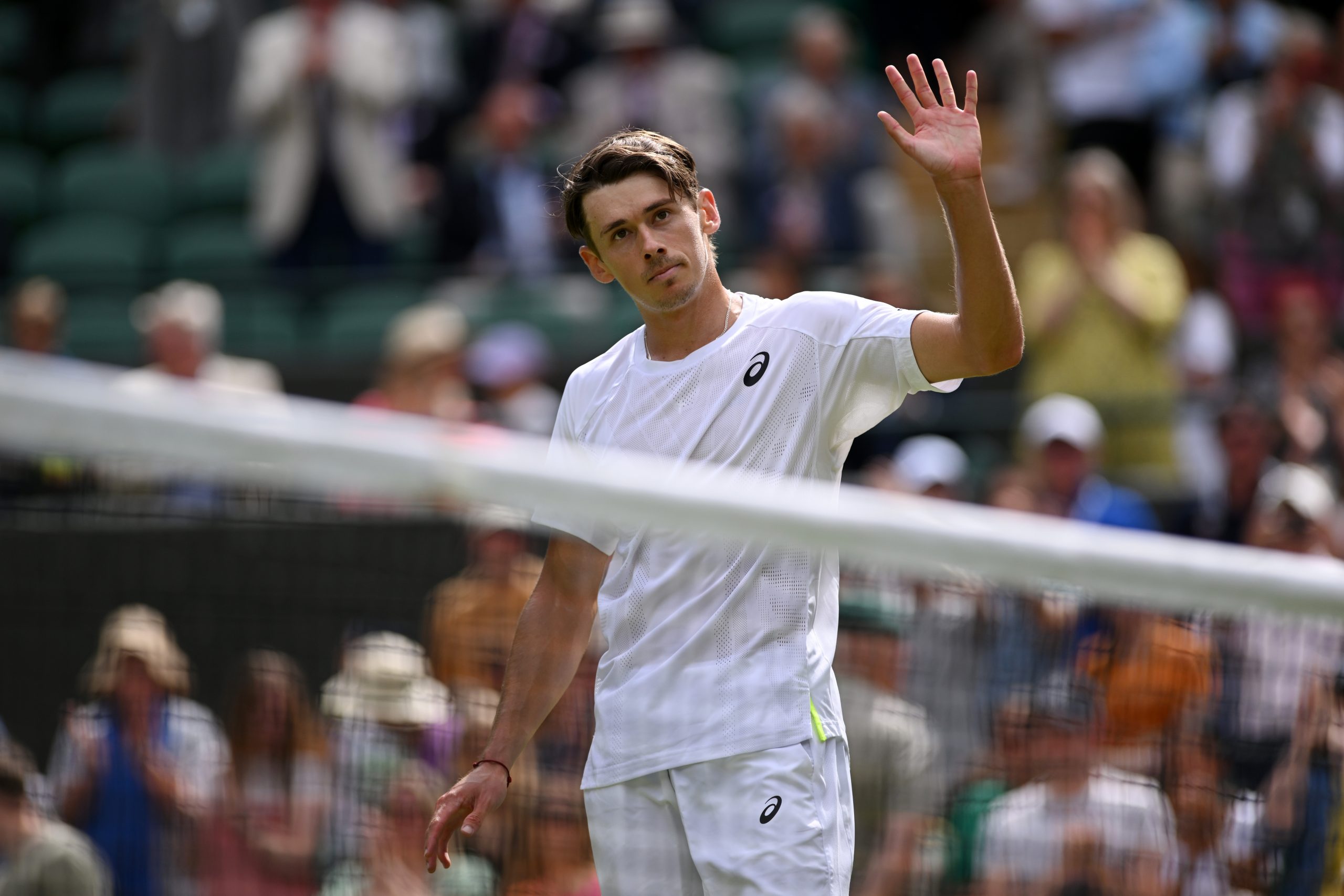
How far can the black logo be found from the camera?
3.71 m

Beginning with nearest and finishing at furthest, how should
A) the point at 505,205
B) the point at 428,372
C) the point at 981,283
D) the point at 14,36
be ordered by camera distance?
the point at 981,283 < the point at 428,372 < the point at 505,205 < the point at 14,36

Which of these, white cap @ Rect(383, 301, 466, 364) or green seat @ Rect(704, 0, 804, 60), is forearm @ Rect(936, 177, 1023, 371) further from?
green seat @ Rect(704, 0, 804, 60)

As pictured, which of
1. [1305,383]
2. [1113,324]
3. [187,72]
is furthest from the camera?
[187,72]

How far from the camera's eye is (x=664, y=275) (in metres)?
3.71

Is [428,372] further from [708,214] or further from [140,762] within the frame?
[708,214]

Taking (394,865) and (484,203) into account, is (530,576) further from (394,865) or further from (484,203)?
(484,203)

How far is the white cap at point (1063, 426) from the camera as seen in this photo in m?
7.82

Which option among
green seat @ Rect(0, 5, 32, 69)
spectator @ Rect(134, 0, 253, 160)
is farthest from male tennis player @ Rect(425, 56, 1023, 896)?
green seat @ Rect(0, 5, 32, 69)

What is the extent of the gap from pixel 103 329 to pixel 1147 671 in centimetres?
869

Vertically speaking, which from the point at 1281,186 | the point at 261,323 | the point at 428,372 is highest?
the point at 1281,186

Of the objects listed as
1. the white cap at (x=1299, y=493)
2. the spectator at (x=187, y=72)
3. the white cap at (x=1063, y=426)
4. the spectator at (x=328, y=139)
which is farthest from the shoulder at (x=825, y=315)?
the spectator at (x=187, y=72)

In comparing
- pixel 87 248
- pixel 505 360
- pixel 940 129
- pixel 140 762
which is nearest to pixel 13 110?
pixel 87 248

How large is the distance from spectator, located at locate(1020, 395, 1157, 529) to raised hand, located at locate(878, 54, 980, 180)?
4.34m

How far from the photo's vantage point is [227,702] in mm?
4793
